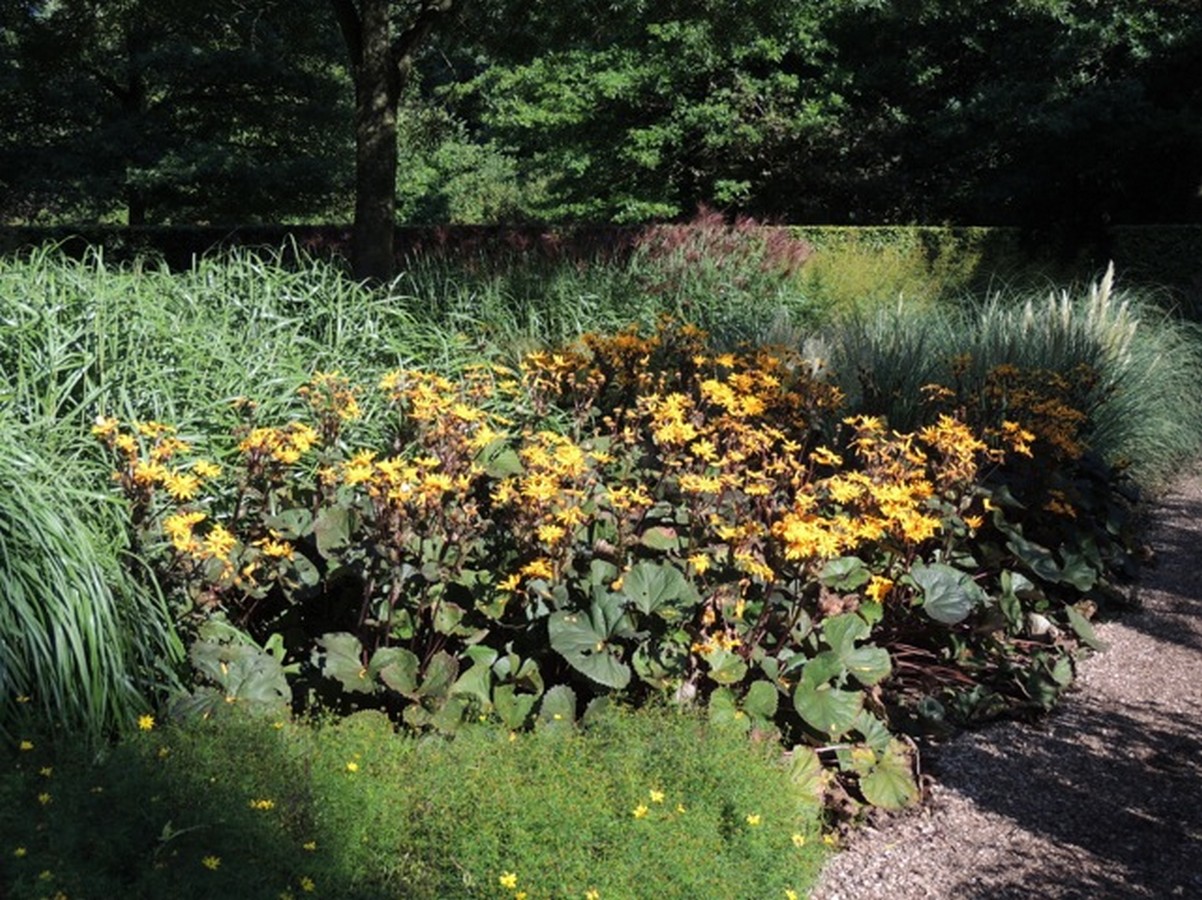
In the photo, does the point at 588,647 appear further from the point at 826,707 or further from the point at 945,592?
the point at 945,592

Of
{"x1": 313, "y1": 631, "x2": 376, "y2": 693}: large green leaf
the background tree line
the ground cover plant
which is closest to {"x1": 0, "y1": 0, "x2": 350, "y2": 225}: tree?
the background tree line

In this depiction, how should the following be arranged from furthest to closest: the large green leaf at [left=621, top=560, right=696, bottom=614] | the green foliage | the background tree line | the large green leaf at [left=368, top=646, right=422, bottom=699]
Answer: the background tree line → the large green leaf at [left=621, top=560, right=696, bottom=614] → the large green leaf at [left=368, top=646, right=422, bottom=699] → the green foliage

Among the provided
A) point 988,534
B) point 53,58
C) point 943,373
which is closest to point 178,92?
point 53,58

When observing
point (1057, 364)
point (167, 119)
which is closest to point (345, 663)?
point (1057, 364)

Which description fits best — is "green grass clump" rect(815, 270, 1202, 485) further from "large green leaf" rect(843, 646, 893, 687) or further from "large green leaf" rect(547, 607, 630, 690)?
"large green leaf" rect(547, 607, 630, 690)

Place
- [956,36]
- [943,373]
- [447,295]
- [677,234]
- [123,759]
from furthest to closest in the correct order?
[956,36] < [677,234] < [447,295] < [943,373] < [123,759]

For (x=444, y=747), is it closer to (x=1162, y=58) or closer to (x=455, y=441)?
(x=455, y=441)

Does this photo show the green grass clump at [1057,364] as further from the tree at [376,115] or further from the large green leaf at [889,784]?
the tree at [376,115]

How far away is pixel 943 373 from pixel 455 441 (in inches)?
139

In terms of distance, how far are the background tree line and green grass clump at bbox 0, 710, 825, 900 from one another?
1082 centimetres

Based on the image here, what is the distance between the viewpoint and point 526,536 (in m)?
3.50

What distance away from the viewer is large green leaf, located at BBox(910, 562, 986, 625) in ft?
12.5

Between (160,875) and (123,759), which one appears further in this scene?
(123,759)

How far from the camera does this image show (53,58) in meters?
17.2
